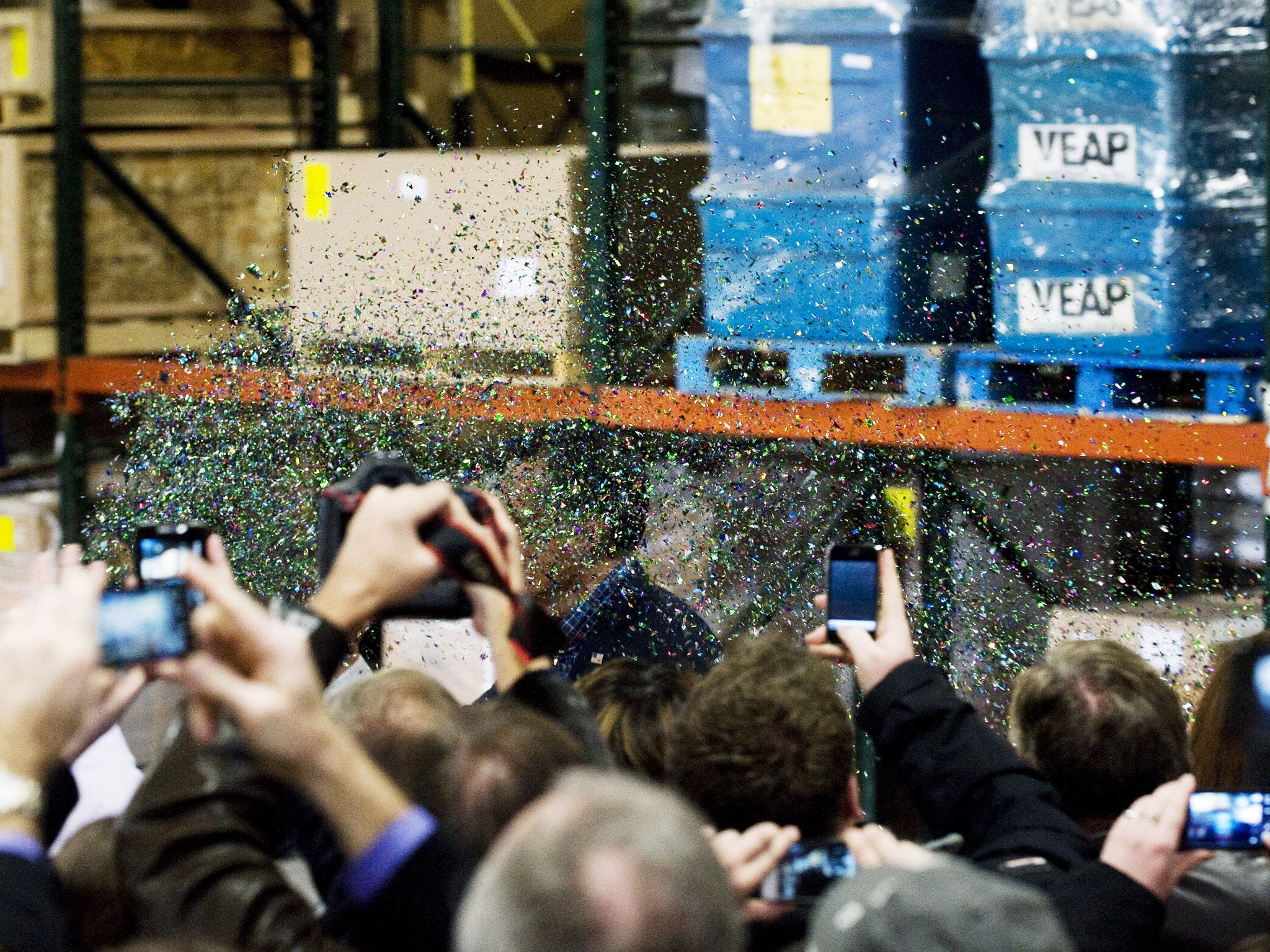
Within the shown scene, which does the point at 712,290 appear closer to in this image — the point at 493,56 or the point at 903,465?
the point at 903,465

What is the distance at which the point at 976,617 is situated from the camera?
168 inches

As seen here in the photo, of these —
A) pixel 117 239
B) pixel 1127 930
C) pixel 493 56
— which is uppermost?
pixel 493 56

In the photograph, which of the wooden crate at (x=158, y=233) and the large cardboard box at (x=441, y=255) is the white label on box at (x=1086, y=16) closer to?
the large cardboard box at (x=441, y=255)

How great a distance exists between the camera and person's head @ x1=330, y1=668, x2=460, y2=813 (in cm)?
189

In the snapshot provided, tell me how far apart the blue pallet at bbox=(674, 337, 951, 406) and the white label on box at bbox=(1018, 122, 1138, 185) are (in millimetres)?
542

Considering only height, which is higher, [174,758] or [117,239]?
[117,239]

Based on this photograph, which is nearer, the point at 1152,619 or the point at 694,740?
the point at 694,740

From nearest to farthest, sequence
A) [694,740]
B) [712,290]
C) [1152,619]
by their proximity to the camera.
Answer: [694,740] → [1152,619] → [712,290]

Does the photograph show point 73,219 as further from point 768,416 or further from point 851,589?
point 851,589

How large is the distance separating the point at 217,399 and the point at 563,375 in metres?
1.25

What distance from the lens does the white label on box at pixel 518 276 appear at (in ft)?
15.2

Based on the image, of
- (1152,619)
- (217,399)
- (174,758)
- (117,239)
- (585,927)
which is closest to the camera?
(585,927)

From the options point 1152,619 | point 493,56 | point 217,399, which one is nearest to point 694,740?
point 1152,619

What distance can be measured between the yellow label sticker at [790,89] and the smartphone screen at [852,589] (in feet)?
5.88
